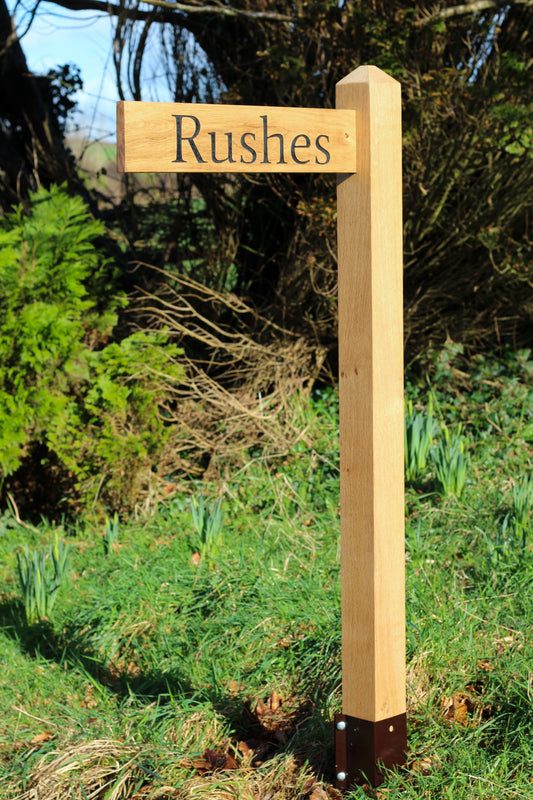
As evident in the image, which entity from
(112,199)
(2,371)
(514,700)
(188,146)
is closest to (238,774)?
(514,700)

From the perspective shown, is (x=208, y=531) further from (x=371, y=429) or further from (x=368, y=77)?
(x=368, y=77)

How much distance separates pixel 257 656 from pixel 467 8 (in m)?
3.68

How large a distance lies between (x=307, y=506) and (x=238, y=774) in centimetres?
188

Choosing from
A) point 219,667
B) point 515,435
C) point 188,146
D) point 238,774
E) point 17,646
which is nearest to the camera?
point 188,146

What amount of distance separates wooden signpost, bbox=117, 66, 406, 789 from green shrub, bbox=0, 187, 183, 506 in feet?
7.86

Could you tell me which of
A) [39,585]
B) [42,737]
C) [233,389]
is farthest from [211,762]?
[233,389]

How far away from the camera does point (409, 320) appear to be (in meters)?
5.15

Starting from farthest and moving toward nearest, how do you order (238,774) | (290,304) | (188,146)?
(290,304)
(238,774)
(188,146)

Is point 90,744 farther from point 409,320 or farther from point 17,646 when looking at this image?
point 409,320

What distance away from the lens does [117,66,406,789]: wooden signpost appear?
6.48 feet

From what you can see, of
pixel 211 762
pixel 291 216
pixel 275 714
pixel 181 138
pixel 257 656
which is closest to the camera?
pixel 181 138

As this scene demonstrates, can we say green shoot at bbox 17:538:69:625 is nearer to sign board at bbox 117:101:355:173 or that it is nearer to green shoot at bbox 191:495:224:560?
green shoot at bbox 191:495:224:560

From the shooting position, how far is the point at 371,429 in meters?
2.08

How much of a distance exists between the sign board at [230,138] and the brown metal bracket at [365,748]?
1.55 meters
